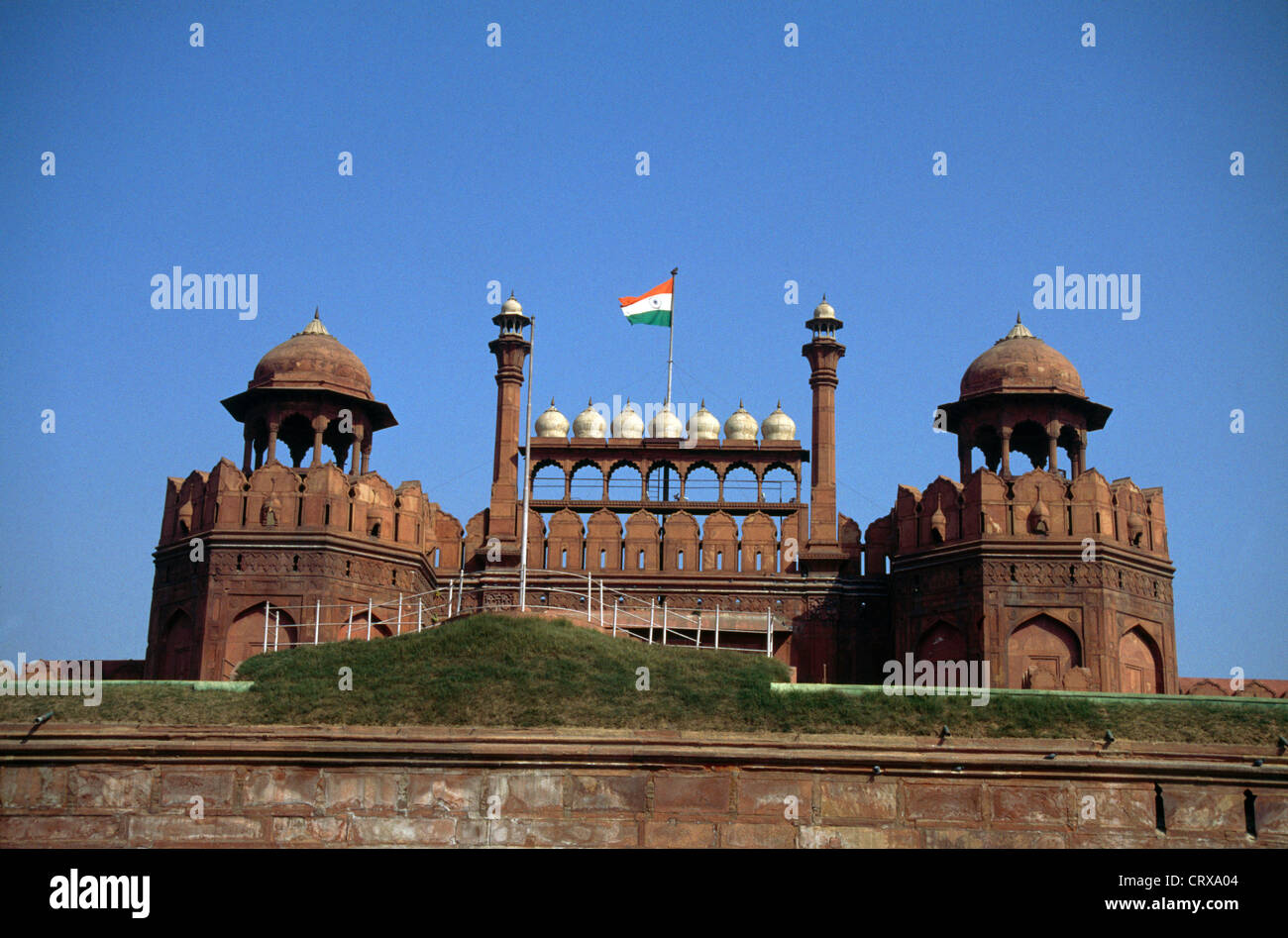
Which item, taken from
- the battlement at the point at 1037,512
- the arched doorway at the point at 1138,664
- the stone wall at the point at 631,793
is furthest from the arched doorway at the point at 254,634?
the arched doorway at the point at 1138,664

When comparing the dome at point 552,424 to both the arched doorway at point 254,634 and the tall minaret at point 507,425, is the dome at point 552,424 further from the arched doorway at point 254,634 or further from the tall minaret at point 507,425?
the arched doorway at point 254,634

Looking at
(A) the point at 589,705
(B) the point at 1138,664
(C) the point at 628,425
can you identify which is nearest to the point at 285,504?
(C) the point at 628,425

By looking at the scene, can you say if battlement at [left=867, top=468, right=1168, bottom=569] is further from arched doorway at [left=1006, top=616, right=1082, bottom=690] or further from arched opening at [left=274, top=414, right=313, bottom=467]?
arched opening at [left=274, top=414, right=313, bottom=467]

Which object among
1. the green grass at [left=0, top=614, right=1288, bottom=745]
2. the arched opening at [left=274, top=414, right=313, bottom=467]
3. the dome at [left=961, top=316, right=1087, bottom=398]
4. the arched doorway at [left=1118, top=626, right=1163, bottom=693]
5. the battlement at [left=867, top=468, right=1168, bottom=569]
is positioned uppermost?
the dome at [left=961, top=316, right=1087, bottom=398]

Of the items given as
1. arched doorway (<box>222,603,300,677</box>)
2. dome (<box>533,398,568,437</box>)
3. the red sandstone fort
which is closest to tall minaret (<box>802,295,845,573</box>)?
the red sandstone fort
